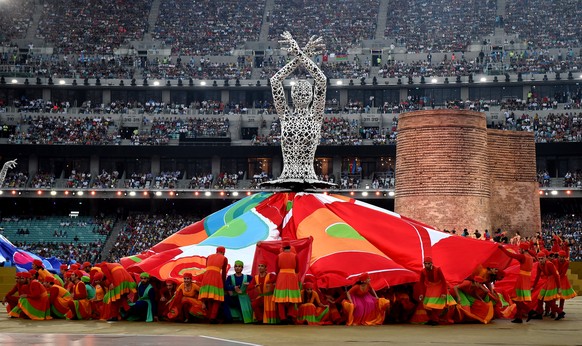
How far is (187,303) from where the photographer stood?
18.7 meters

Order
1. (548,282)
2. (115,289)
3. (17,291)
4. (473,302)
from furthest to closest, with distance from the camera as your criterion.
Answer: (17,291)
(548,282)
(473,302)
(115,289)

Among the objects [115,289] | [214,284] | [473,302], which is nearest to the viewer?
[214,284]

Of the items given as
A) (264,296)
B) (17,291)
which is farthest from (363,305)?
(17,291)

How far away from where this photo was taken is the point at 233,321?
1894 cm

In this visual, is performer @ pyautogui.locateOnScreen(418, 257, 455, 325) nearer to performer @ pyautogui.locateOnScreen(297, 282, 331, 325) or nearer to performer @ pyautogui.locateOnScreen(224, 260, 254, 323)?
performer @ pyautogui.locateOnScreen(297, 282, 331, 325)

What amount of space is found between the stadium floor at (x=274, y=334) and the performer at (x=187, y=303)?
1.31 feet

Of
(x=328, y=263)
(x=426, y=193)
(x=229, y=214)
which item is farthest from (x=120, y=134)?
(x=328, y=263)

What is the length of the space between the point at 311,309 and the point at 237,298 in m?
1.63

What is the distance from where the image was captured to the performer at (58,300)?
65.9ft

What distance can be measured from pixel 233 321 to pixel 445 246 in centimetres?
540

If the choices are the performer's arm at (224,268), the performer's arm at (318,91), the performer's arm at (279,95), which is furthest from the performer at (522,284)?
the performer's arm at (279,95)

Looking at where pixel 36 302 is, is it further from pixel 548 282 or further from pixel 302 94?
pixel 548 282

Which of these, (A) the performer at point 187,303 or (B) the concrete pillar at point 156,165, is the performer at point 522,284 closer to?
(A) the performer at point 187,303

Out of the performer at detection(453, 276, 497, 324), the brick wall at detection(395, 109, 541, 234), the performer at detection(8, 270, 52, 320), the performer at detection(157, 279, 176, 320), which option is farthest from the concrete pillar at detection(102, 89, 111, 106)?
the performer at detection(453, 276, 497, 324)
